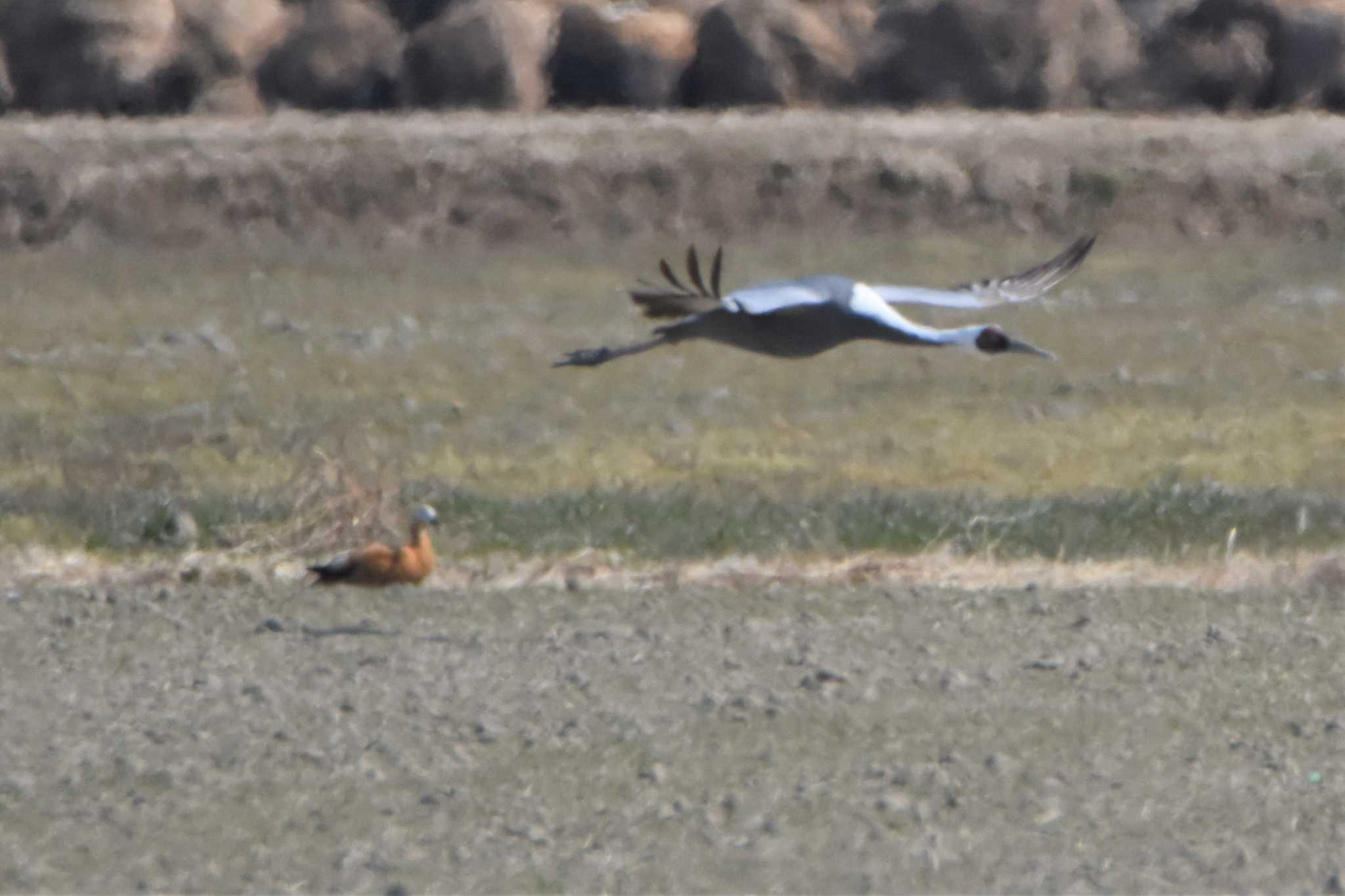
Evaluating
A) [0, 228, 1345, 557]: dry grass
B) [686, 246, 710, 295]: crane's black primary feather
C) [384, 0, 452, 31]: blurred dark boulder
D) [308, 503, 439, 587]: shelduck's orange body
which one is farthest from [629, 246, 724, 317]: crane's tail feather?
[384, 0, 452, 31]: blurred dark boulder

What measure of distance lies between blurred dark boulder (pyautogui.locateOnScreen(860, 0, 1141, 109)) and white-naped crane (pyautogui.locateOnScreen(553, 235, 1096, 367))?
14.1 metres

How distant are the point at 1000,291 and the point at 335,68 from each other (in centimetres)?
1505

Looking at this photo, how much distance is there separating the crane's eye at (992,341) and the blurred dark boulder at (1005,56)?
1416 centimetres

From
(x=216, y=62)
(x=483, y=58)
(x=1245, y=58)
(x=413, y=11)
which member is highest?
(x=1245, y=58)

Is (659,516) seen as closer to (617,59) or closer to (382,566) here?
(382,566)

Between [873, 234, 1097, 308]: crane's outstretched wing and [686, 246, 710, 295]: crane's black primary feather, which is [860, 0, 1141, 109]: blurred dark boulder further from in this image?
[686, 246, 710, 295]: crane's black primary feather

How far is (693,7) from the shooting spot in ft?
78.3

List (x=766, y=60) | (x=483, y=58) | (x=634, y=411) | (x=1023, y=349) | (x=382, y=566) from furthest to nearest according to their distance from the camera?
(x=766, y=60), (x=483, y=58), (x=634, y=411), (x=382, y=566), (x=1023, y=349)

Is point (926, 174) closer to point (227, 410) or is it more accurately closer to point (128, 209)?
point (128, 209)

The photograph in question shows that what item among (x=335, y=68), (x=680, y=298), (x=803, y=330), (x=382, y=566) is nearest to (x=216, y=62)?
(x=335, y=68)

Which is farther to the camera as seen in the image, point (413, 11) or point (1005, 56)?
point (413, 11)

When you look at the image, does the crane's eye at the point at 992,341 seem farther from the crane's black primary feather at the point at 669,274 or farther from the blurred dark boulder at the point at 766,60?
the blurred dark boulder at the point at 766,60

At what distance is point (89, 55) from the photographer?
22.6 meters

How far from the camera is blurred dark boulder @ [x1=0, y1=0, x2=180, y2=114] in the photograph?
22500 mm
